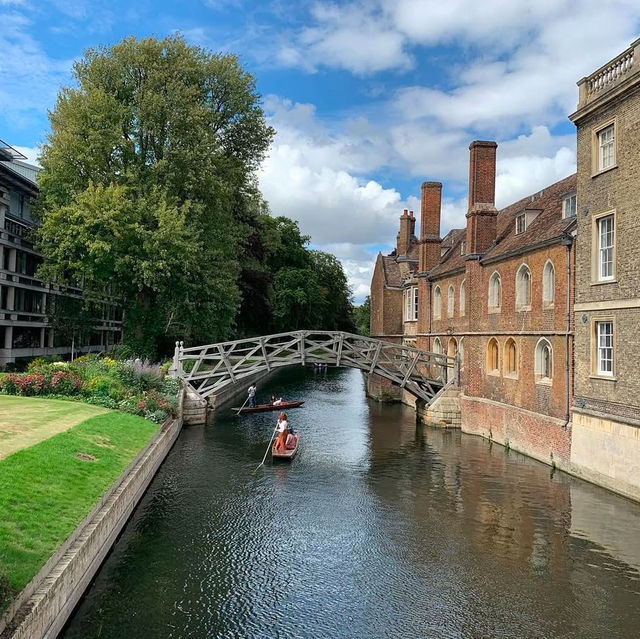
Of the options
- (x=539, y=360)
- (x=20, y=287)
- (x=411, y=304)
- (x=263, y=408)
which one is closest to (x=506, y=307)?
(x=539, y=360)

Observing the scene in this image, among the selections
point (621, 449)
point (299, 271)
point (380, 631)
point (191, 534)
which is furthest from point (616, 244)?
point (299, 271)

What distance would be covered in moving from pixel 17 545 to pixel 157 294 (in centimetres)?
2372

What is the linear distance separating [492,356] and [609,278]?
877 cm

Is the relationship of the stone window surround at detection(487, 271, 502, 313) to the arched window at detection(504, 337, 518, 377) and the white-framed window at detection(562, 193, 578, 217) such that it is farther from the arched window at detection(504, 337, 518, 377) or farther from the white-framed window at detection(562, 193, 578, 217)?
the white-framed window at detection(562, 193, 578, 217)

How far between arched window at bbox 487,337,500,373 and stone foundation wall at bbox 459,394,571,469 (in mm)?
1353

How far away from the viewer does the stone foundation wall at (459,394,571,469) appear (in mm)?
18172

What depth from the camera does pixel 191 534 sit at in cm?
1240

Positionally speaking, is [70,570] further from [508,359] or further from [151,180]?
[151,180]

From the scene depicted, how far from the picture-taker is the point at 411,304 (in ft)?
117

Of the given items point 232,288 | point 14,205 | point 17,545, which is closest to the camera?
point 17,545

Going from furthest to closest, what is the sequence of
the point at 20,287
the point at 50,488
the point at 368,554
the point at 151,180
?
the point at 20,287
the point at 151,180
the point at 368,554
the point at 50,488

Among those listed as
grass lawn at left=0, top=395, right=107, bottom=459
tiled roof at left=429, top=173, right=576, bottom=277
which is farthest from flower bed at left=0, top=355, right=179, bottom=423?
tiled roof at left=429, top=173, right=576, bottom=277

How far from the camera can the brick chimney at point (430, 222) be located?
32281 mm

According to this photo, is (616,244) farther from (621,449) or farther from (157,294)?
(157,294)
